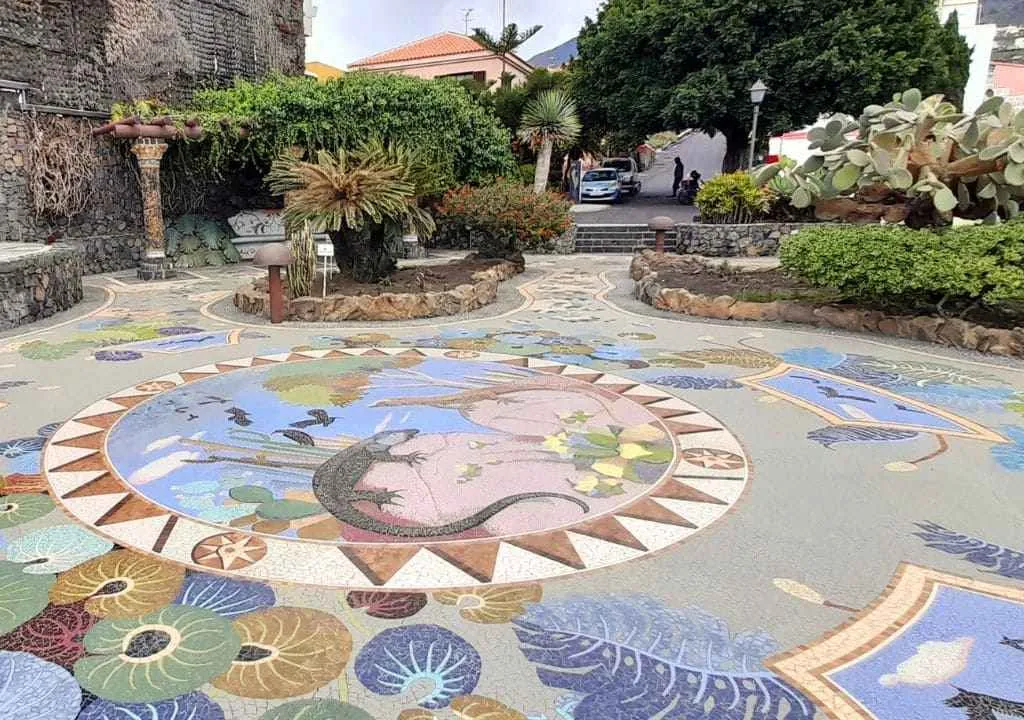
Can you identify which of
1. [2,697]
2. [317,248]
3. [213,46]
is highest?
[213,46]

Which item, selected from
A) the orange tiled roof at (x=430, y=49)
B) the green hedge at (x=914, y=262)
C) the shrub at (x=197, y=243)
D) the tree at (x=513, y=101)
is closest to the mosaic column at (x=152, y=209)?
the shrub at (x=197, y=243)

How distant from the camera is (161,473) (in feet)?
12.9

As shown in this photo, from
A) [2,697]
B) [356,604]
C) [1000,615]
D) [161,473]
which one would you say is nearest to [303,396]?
[161,473]

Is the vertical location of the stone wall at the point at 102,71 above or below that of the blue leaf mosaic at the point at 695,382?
above

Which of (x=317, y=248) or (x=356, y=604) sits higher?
(x=317, y=248)

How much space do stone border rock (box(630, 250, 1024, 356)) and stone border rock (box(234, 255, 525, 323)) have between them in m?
2.61

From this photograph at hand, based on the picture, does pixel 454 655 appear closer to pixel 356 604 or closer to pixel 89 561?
pixel 356 604

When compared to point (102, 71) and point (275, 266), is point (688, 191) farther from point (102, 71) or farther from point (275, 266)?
point (275, 266)

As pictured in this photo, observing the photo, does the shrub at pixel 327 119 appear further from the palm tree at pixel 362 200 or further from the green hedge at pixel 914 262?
the green hedge at pixel 914 262

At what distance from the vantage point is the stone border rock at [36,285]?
7.86 meters

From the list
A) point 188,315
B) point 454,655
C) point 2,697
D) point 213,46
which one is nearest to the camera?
point 2,697

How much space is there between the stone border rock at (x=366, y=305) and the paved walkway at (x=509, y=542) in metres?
2.12

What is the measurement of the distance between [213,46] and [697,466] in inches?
604

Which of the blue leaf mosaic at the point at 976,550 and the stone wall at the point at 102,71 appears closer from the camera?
the blue leaf mosaic at the point at 976,550
